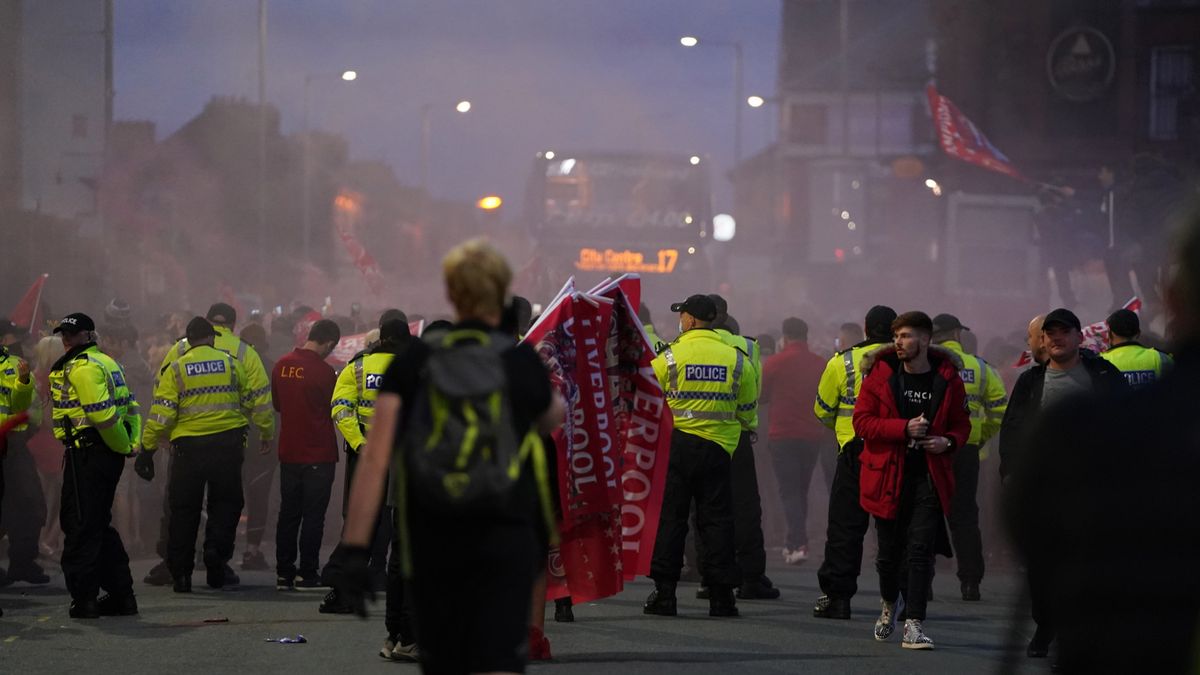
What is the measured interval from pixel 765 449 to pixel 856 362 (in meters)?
6.90

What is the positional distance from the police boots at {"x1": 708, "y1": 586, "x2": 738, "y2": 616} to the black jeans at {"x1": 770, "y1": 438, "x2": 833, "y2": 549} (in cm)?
428

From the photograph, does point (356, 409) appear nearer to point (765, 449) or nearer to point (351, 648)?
point (351, 648)

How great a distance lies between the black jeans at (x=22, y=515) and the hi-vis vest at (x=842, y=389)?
19.2 feet

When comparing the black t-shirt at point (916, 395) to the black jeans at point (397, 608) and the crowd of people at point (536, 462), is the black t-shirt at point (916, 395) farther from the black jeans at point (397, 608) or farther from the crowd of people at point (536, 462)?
the black jeans at point (397, 608)

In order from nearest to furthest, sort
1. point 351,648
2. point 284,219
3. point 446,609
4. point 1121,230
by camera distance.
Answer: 1. point 446,609
2. point 351,648
3. point 1121,230
4. point 284,219

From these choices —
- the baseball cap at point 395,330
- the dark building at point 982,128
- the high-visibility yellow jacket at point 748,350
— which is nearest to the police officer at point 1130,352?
the high-visibility yellow jacket at point 748,350

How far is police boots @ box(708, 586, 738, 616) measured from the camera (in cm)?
1112

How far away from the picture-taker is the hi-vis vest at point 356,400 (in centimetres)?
1129

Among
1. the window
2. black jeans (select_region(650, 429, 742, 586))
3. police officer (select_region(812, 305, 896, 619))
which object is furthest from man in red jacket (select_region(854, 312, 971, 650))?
the window

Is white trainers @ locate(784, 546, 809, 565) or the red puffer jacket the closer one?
the red puffer jacket

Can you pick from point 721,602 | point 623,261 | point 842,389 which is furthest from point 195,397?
point 623,261

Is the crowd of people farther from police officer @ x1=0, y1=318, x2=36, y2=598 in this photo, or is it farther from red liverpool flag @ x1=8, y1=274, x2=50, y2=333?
red liverpool flag @ x1=8, y1=274, x2=50, y2=333

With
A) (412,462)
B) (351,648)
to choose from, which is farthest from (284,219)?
(412,462)

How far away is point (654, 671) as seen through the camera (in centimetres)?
864
